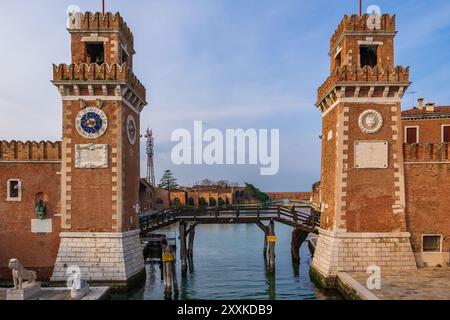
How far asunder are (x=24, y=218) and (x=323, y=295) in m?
16.4

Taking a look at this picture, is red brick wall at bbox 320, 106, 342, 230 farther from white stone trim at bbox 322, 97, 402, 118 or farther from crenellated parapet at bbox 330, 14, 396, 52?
crenellated parapet at bbox 330, 14, 396, 52

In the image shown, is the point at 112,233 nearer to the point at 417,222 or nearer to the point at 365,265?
the point at 365,265

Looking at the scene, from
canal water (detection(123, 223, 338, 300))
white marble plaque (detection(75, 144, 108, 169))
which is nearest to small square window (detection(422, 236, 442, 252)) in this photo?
canal water (detection(123, 223, 338, 300))

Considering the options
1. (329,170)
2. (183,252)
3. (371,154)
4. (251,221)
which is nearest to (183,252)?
(183,252)

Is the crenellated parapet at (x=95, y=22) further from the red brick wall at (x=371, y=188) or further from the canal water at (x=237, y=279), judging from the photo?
the canal water at (x=237, y=279)

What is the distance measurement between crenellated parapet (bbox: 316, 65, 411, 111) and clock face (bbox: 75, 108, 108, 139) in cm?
1233

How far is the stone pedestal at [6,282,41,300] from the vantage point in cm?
1611

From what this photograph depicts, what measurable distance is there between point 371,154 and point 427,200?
3.91 metres

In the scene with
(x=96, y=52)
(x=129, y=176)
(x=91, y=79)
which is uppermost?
(x=96, y=52)

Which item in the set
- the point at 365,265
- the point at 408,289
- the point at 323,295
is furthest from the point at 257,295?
the point at 408,289

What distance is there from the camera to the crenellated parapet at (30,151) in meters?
22.4

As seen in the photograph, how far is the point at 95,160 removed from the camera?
21438mm

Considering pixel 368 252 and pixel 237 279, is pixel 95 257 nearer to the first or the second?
pixel 237 279

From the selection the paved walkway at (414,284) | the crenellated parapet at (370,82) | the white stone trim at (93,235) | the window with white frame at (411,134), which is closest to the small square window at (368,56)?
the crenellated parapet at (370,82)
